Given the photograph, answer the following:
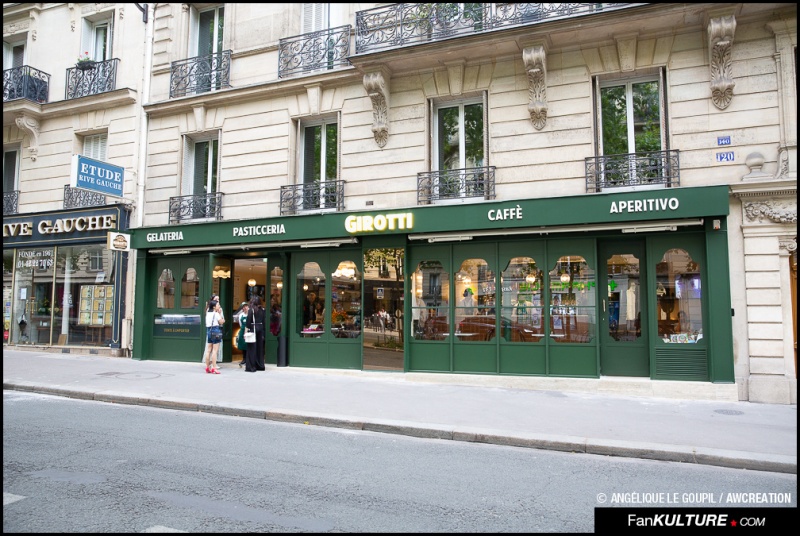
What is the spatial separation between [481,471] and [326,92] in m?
10.0

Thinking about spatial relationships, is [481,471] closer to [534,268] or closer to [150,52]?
[534,268]

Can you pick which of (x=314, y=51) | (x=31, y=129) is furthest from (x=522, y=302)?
(x=31, y=129)

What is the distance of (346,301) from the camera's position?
12586 mm

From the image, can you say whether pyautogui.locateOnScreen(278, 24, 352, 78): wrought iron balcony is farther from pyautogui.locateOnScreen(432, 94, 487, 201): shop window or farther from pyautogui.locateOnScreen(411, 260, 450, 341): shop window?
pyautogui.locateOnScreen(411, 260, 450, 341): shop window

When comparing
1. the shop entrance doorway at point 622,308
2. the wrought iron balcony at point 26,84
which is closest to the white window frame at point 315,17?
the shop entrance doorway at point 622,308

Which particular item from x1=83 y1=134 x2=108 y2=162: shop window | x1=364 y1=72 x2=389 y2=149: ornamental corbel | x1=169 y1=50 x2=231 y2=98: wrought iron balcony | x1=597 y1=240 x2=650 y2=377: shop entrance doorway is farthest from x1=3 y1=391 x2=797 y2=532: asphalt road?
x1=83 y1=134 x2=108 y2=162: shop window

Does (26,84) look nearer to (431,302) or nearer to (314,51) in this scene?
(314,51)

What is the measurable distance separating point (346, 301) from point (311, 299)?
99 centimetres

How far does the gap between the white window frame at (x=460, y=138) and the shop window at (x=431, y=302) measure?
154cm

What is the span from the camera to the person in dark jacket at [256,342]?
12859 millimetres

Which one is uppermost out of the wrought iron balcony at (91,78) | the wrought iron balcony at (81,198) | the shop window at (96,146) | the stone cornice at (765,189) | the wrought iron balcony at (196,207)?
the wrought iron balcony at (91,78)

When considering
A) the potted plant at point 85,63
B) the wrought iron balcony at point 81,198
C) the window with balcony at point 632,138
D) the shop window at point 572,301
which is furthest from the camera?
the potted plant at point 85,63

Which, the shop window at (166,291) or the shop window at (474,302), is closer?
the shop window at (474,302)

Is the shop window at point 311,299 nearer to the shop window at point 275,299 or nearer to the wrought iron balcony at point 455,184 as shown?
the shop window at point 275,299
